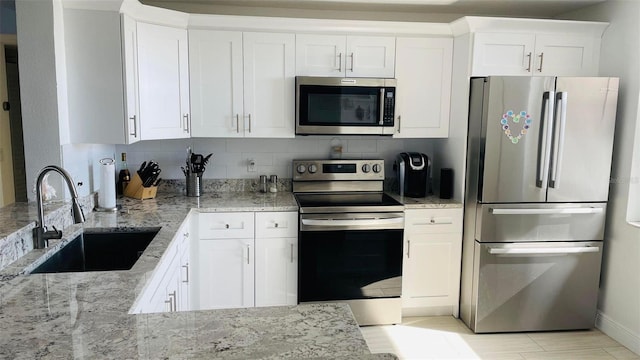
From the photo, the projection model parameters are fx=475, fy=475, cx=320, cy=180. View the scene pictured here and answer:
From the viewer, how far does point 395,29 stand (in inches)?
136

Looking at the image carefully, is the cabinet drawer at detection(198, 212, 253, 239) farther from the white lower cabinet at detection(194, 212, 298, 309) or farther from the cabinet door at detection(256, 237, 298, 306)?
the cabinet door at detection(256, 237, 298, 306)

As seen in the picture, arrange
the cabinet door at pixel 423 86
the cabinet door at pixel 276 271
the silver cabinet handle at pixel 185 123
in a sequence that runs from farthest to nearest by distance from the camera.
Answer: the cabinet door at pixel 423 86 < the silver cabinet handle at pixel 185 123 < the cabinet door at pixel 276 271

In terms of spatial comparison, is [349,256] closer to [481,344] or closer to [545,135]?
[481,344]

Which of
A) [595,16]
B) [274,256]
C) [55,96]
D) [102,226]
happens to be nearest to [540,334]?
[274,256]

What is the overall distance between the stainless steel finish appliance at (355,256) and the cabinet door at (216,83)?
32.5 inches

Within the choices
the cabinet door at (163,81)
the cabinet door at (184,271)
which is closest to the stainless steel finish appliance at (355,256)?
the cabinet door at (184,271)

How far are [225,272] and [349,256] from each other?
866mm

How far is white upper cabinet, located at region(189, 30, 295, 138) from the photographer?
337 centimetres

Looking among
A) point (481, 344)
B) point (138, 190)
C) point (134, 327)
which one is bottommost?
point (481, 344)

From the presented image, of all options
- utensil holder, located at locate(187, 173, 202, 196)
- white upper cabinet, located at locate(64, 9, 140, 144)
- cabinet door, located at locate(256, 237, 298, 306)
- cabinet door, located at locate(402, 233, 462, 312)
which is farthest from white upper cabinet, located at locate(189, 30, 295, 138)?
cabinet door, located at locate(402, 233, 462, 312)

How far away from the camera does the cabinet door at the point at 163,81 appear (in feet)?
9.98

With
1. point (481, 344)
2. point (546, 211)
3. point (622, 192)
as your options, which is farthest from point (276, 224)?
point (622, 192)

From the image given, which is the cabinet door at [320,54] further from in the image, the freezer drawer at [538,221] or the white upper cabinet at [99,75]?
the freezer drawer at [538,221]

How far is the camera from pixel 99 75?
2.80 metres
